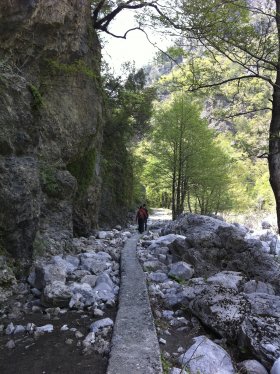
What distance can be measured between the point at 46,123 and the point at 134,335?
7.62 meters

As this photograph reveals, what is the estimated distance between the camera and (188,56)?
9.43m

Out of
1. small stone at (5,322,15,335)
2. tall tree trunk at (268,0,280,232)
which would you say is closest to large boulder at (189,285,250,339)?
tall tree trunk at (268,0,280,232)

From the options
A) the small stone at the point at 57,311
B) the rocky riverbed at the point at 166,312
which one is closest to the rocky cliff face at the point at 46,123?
the rocky riverbed at the point at 166,312

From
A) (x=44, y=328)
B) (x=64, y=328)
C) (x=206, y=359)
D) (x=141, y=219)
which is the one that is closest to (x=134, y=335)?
(x=206, y=359)

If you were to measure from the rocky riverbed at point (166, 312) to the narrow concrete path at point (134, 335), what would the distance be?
0.15m

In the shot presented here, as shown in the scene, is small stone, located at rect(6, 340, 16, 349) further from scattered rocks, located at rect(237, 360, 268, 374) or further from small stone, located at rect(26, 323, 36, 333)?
scattered rocks, located at rect(237, 360, 268, 374)

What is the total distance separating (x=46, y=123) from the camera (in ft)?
34.1

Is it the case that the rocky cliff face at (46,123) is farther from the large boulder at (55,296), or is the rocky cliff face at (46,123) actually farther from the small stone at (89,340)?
the small stone at (89,340)

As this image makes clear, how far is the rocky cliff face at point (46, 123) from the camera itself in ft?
21.8

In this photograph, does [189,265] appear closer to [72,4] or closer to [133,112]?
[72,4]

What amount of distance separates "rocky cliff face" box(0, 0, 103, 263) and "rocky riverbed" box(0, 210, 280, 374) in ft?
3.64

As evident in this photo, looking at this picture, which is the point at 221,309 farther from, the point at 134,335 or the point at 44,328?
the point at 44,328

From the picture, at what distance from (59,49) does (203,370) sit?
9278 millimetres

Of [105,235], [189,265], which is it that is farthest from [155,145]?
[189,265]
